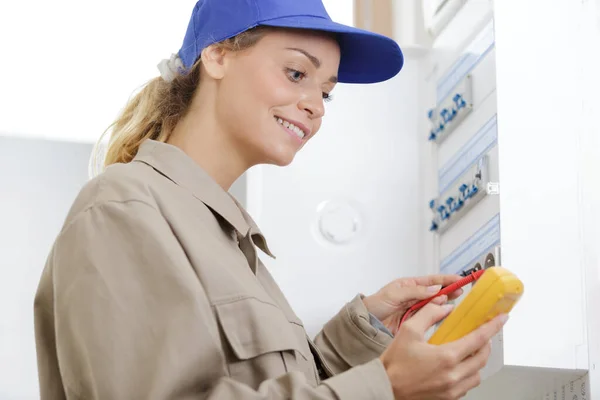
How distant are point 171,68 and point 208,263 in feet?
1.85

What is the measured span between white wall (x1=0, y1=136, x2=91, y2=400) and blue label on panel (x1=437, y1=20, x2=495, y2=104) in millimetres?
1123

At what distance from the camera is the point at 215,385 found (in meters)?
1.12

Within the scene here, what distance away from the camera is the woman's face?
151cm

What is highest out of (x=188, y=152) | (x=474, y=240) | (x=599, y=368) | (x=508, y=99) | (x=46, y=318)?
(x=508, y=99)

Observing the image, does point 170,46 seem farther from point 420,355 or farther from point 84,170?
point 420,355

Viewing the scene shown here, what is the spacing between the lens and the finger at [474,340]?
113 cm

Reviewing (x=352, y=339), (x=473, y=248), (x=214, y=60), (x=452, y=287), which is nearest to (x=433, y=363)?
(x=452, y=287)

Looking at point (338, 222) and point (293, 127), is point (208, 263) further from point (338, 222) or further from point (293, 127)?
point (338, 222)

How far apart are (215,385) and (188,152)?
0.52 meters

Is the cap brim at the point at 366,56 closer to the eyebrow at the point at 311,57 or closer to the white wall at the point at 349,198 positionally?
the eyebrow at the point at 311,57

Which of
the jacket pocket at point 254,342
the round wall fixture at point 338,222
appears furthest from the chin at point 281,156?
the round wall fixture at point 338,222

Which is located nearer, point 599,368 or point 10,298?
point 599,368

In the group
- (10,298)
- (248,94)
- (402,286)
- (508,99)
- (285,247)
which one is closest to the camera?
Result: (248,94)

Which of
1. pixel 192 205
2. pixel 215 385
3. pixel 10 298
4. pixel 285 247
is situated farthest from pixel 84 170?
pixel 215 385
